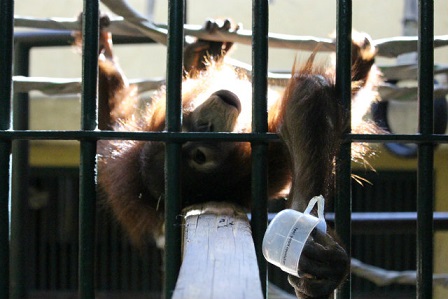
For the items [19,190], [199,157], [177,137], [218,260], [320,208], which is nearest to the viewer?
[218,260]

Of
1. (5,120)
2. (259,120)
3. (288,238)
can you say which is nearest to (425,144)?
(259,120)

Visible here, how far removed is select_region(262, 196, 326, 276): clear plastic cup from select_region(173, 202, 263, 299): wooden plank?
0.15ft

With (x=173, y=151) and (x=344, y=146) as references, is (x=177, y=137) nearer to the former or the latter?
(x=173, y=151)

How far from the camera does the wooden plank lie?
3.34ft

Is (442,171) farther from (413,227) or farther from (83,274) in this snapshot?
(83,274)

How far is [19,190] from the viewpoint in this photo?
2762 mm

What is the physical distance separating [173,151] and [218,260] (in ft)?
1.49

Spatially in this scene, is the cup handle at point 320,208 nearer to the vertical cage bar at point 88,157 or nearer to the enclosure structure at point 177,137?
the enclosure structure at point 177,137

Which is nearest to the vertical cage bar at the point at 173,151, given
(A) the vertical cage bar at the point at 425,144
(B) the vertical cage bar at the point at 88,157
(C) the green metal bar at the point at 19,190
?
(B) the vertical cage bar at the point at 88,157

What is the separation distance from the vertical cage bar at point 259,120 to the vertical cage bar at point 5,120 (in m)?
0.58

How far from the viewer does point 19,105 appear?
2.98 metres

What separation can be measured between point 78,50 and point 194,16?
132 inches

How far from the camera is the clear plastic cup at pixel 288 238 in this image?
1253mm

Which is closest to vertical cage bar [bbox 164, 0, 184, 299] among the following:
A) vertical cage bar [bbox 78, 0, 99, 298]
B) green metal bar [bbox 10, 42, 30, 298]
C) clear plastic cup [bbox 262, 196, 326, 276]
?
vertical cage bar [bbox 78, 0, 99, 298]
